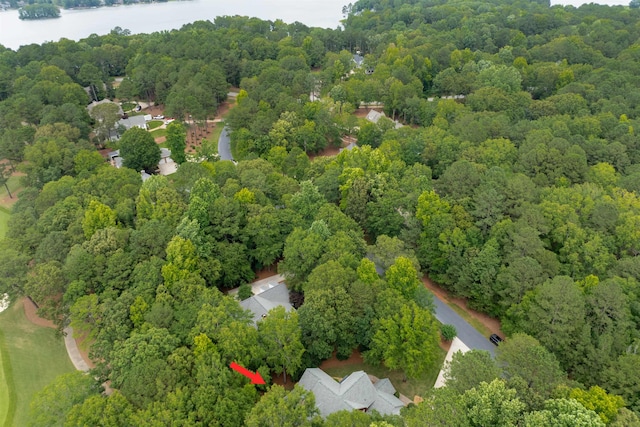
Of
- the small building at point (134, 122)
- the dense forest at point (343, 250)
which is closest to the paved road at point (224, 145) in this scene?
the dense forest at point (343, 250)

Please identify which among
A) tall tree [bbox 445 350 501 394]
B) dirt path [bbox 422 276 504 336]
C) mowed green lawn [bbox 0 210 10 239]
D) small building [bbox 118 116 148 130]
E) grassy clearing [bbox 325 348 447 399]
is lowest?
grassy clearing [bbox 325 348 447 399]

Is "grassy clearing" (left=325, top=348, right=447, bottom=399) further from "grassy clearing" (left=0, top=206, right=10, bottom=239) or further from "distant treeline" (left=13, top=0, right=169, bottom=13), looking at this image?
"distant treeline" (left=13, top=0, right=169, bottom=13)

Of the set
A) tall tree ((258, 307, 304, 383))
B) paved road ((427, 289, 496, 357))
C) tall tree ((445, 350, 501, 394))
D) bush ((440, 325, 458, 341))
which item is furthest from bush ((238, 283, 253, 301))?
tall tree ((445, 350, 501, 394))

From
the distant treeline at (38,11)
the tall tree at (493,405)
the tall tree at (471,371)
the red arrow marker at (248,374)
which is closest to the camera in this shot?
the tall tree at (493,405)

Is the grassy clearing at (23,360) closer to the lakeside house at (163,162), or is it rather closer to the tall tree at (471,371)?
the lakeside house at (163,162)

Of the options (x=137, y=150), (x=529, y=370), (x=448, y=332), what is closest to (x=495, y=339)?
(x=448, y=332)

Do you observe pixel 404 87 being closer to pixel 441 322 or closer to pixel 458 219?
pixel 458 219

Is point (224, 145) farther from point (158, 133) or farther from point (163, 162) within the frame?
point (158, 133)

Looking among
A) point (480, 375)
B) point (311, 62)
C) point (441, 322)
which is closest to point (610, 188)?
point (441, 322)
